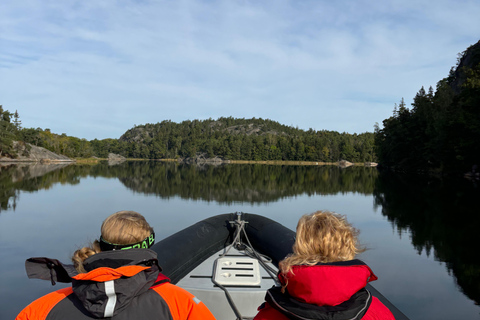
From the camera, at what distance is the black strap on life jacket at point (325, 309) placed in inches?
57.4

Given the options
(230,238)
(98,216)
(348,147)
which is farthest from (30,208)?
(348,147)

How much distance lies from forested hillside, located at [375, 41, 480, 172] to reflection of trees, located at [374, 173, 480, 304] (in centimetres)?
1291

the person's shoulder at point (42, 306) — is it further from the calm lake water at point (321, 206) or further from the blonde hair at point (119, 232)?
the calm lake water at point (321, 206)

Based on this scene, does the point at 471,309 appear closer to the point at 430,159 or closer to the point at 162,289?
the point at 162,289

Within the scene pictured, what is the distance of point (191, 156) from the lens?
130m

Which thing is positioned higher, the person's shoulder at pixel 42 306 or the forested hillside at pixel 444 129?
the forested hillside at pixel 444 129

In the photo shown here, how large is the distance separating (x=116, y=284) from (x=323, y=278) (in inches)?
33.8

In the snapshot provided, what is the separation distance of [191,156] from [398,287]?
125m

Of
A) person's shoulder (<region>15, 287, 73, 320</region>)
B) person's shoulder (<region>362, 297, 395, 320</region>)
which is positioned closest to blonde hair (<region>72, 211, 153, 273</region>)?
person's shoulder (<region>15, 287, 73, 320</region>)

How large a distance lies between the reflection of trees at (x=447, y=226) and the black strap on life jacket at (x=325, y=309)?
17.1 feet

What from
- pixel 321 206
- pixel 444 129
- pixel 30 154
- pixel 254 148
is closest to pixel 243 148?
pixel 254 148

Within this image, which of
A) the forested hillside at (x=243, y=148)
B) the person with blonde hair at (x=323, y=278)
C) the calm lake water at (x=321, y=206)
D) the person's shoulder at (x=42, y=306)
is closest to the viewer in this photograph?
the person with blonde hair at (x=323, y=278)

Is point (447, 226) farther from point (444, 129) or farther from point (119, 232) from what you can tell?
point (444, 129)

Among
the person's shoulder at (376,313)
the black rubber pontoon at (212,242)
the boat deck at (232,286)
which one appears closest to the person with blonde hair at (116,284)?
the person's shoulder at (376,313)
